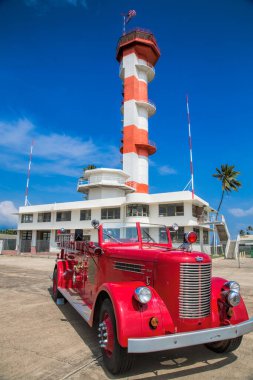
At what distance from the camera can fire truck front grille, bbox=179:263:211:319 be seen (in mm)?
3971

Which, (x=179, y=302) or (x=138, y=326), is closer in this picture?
(x=138, y=326)

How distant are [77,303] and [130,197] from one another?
2770 centimetres

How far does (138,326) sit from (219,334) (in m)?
1.06

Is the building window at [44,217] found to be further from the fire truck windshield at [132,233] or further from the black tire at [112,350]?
the black tire at [112,350]

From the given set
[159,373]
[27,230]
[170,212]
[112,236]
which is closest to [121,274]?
[112,236]

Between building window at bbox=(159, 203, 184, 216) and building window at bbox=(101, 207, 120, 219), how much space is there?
5.42 m

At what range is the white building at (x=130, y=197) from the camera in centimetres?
3300

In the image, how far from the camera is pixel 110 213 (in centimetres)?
3609

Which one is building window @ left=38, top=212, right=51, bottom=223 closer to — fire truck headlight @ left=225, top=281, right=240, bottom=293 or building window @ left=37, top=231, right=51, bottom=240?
building window @ left=37, top=231, right=51, bottom=240

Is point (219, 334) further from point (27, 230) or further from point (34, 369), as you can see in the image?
point (27, 230)

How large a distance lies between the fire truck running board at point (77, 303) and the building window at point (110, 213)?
1092 inches

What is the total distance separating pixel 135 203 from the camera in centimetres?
3334

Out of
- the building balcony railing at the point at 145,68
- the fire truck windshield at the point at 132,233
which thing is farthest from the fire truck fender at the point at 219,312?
the building balcony railing at the point at 145,68

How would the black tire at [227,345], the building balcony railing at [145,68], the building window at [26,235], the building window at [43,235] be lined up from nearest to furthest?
the black tire at [227,345]
the building balcony railing at [145,68]
the building window at [43,235]
the building window at [26,235]
